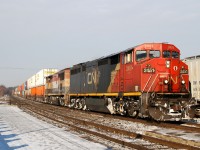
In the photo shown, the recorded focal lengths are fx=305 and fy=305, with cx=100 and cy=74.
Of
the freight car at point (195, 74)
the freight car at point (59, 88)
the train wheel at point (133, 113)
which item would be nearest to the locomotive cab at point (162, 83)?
the train wheel at point (133, 113)

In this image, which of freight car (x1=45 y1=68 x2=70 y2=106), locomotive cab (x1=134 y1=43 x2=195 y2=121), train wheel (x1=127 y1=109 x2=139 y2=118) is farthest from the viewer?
freight car (x1=45 y1=68 x2=70 y2=106)

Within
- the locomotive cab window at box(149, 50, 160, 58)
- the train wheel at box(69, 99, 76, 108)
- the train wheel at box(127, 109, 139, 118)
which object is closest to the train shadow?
the train wheel at box(127, 109, 139, 118)

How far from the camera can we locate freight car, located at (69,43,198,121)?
47.4ft

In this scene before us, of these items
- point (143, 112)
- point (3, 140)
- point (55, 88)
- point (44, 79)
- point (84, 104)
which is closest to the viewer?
point (3, 140)

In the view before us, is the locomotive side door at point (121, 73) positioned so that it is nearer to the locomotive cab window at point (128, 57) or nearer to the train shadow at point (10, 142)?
the locomotive cab window at point (128, 57)

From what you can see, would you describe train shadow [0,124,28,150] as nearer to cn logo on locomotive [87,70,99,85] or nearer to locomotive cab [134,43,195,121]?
locomotive cab [134,43,195,121]

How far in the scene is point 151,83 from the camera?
15.3 meters

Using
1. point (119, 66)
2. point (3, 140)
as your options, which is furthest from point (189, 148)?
point (119, 66)

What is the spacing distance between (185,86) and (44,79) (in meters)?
36.4

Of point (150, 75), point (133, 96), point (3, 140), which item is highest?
point (150, 75)

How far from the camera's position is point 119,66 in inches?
719

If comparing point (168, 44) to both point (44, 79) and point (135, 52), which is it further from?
point (44, 79)

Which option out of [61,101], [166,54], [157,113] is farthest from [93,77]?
[61,101]

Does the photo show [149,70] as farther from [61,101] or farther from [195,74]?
[61,101]
